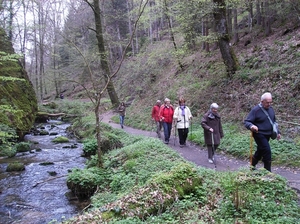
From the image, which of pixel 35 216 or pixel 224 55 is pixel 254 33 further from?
pixel 35 216

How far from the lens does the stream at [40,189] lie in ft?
24.2

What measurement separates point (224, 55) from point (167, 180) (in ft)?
36.0

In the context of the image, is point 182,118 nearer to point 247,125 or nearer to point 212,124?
point 212,124

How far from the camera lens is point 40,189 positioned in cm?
925

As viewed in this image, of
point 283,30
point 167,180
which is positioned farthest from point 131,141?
point 283,30

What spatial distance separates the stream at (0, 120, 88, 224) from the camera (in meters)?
7.36

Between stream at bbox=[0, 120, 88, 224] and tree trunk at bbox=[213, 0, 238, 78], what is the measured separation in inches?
377

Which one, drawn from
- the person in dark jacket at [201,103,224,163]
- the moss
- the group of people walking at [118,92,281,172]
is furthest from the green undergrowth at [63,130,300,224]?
the moss

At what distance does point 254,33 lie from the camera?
1980 cm

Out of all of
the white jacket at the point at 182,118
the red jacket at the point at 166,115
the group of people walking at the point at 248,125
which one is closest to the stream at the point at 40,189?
the red jacket at the point at 166,115

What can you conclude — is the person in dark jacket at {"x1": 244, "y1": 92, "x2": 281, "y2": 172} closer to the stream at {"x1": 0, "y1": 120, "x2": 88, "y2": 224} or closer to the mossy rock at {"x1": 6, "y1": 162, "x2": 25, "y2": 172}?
the stream at {"x1": 0, "y1": 120, "x2": 88, "y2": 224}

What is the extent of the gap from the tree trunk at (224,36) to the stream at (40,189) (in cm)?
958

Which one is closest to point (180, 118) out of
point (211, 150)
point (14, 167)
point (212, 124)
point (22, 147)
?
point (211, 150)

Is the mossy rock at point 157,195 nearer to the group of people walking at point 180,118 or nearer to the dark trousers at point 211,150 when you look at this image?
the dark trousers at point 211,150
